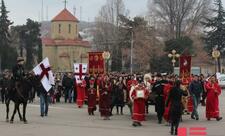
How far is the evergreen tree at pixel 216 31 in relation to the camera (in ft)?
275

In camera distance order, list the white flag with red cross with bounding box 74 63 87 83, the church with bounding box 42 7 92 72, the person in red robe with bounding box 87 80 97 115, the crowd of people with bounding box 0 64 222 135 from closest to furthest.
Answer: the crowd of people with bounding box 0 64 222 135 → the person in red robe with bounding box 87 80 97 115 → the white flag with red cross with bounding box 74 63 87 83 → the church with bounding box 42 7 92 72

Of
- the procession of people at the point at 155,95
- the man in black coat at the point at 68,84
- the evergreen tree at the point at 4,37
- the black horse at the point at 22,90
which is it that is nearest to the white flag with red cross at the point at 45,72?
the procession of people at the point at 155,95

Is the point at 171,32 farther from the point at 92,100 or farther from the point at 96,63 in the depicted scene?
the point at 92,100

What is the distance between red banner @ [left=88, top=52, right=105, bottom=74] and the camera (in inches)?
1212

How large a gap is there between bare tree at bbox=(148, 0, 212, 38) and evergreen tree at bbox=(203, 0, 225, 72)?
1640mm

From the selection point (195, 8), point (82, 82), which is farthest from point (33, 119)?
point (195, 8)

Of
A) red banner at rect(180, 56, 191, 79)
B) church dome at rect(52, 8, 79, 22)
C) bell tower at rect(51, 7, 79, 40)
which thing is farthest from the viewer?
church dome at rect(52, 8, 79, 22)

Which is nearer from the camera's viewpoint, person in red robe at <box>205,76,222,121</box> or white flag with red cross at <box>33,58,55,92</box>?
person in red robe at <box>205,76,222,121</box>

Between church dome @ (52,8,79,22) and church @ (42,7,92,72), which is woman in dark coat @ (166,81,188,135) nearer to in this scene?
church @ (42,7,92,72)

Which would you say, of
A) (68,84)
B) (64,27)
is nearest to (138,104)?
(68,84)

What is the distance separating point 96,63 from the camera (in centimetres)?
3091

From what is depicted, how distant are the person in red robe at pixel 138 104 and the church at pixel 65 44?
111642mm

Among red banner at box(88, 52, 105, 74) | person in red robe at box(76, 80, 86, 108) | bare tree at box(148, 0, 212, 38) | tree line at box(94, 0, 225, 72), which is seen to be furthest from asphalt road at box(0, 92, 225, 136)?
bare tree at box(148, 0, 212, 38)

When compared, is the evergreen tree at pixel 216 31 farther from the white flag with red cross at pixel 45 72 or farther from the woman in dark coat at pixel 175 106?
the woman in dark coat at pixel 175 106
